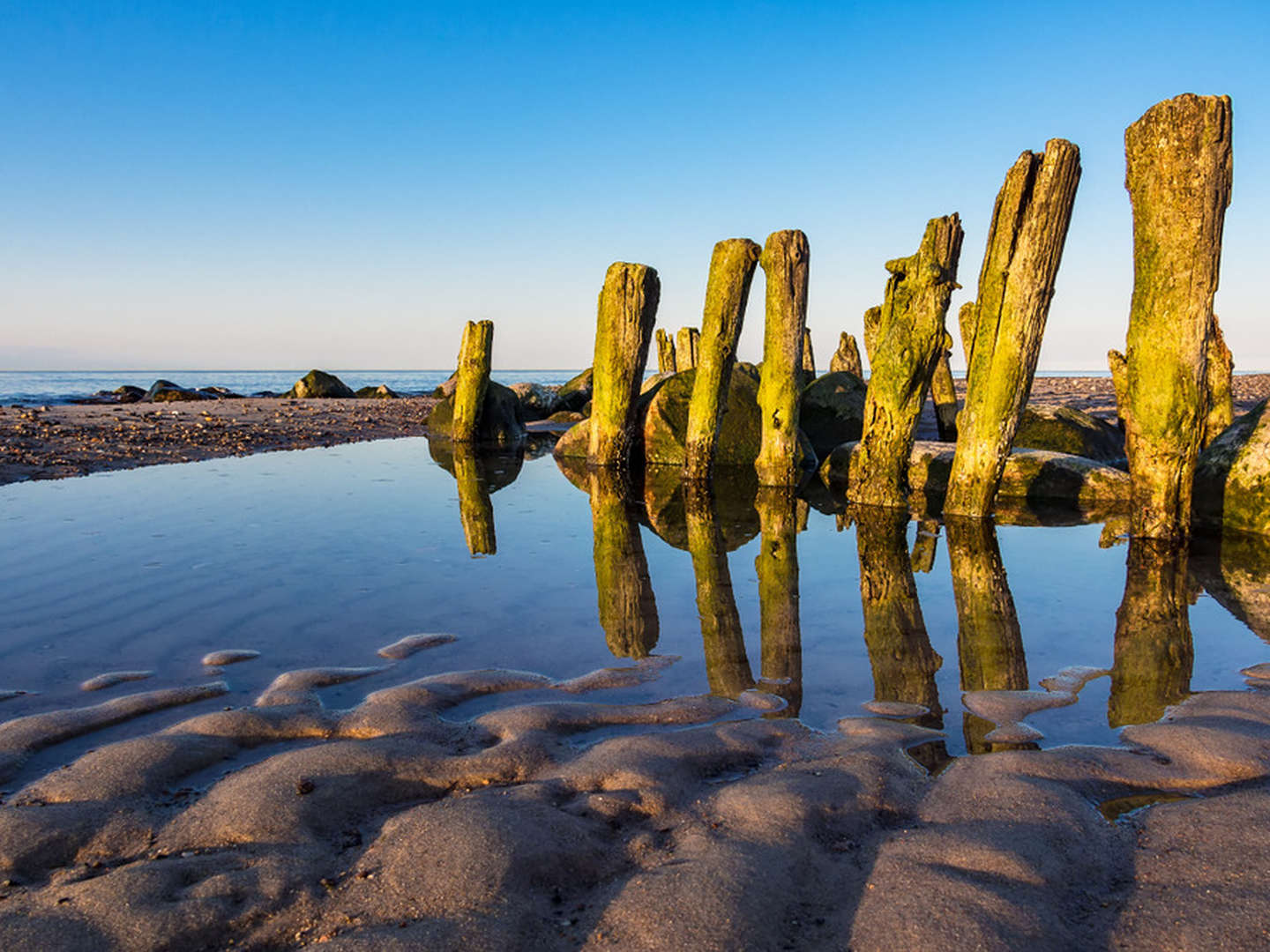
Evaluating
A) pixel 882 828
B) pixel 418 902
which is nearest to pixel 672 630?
pixel 882 828

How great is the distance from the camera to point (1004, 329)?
24.4 feet

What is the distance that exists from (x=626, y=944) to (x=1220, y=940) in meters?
1.38

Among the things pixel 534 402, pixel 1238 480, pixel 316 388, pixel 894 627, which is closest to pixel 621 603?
pixel 894 627

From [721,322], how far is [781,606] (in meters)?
6.12

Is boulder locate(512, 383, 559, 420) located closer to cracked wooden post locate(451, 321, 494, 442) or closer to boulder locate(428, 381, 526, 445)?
boulder locate(428, 381, 526, 445)

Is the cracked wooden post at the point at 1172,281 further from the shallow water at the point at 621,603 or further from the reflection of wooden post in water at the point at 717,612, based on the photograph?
the reflection of wooden post in water at the point at 717,612

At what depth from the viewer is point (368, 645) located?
431 cm

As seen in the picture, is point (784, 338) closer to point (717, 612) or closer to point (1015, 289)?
point (1015, 289)

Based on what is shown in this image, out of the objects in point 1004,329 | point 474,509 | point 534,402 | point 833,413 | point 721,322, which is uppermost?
point 721,322

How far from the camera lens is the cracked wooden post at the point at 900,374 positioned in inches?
333

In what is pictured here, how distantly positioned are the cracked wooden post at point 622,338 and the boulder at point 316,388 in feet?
83.0

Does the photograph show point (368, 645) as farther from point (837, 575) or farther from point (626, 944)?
point (837, 575)

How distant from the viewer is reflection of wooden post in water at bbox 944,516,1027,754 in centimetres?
380

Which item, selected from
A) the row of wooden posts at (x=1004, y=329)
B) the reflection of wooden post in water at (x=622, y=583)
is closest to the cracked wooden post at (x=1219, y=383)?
the row of wooden posts at (x=1004, y=329)
